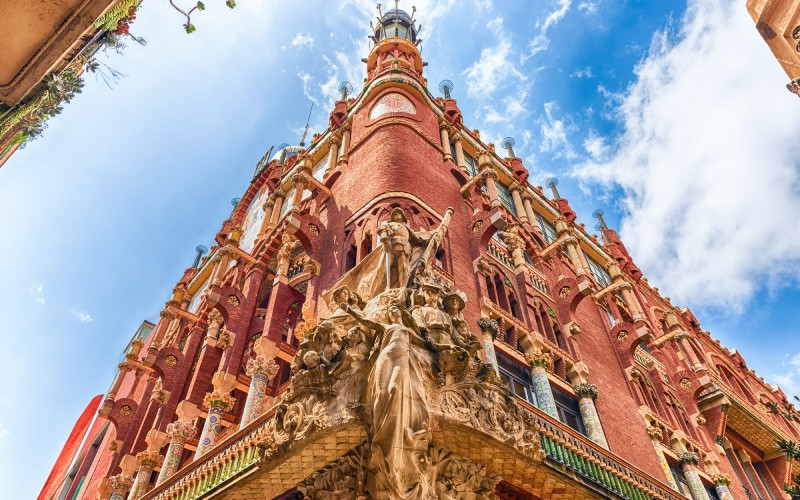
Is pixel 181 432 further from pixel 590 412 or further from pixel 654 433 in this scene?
pixel 654 433

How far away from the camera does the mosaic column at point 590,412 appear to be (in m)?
14.0

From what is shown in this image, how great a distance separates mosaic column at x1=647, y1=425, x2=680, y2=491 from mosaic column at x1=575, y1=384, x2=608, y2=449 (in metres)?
2.56

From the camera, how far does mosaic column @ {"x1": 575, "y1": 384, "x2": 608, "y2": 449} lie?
1398 centimetres

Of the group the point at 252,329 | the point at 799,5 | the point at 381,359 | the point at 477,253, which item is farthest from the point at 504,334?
the point at 799,5

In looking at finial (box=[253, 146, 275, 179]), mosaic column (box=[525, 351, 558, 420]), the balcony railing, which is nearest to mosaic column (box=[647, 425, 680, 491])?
mosaic column (box=[525, 351, 558, 420])

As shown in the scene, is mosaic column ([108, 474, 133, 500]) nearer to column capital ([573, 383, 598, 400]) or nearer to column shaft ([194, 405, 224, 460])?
column shaft ([194, 405, 224, 460])

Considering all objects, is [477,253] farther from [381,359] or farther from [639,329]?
[381,359]

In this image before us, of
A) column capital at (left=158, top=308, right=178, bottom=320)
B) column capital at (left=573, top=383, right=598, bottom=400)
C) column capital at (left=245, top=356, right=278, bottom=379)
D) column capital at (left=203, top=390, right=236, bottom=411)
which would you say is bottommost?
column capital at (left=203, top=390, right=236, bottom=411)

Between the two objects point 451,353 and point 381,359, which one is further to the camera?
point 451,353

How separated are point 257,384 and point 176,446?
2612 mm

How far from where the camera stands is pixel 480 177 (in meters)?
17.9

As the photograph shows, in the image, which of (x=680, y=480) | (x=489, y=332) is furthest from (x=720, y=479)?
(x=489, y=332)

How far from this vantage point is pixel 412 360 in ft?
26.6

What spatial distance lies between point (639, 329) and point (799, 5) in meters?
11.2
